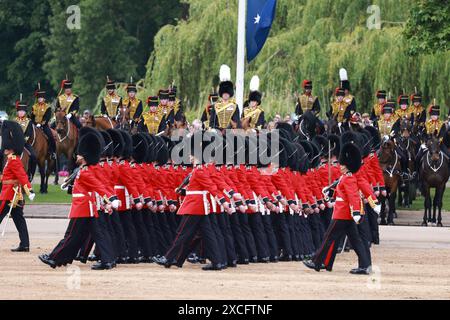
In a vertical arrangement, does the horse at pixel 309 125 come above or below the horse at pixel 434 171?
above

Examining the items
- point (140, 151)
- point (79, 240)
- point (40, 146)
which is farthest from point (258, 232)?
point (40, 146)

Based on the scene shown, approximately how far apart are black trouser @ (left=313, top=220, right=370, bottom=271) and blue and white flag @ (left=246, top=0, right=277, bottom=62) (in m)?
10.9

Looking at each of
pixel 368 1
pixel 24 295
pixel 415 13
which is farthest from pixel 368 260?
pixel 368 1

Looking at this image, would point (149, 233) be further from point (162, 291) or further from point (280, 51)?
point (280, 51)

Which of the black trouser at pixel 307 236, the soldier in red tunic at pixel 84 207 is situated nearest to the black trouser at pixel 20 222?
the soldier in red tunic at pixel 84 207

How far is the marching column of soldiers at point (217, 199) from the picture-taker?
56.9 ft

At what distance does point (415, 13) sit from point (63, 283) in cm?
1551

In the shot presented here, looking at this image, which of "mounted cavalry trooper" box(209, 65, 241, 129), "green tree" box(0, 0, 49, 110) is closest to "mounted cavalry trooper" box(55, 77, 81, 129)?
"mounted cavalry trooper" box(209, 65, 241, 129)

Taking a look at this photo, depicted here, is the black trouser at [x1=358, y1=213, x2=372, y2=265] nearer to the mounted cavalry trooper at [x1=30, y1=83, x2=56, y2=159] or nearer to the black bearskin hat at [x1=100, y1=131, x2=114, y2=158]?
the black bearskin hat at [x1=100, y1=131, x2=114, y2=158]

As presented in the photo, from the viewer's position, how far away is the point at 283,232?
19359 mm

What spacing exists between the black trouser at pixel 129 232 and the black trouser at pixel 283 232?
2.11 meters

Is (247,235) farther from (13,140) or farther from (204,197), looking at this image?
(13,140)

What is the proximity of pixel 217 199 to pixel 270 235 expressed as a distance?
180 centimetres

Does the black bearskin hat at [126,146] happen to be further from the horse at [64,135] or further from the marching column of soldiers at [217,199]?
the horse at [64,135]
